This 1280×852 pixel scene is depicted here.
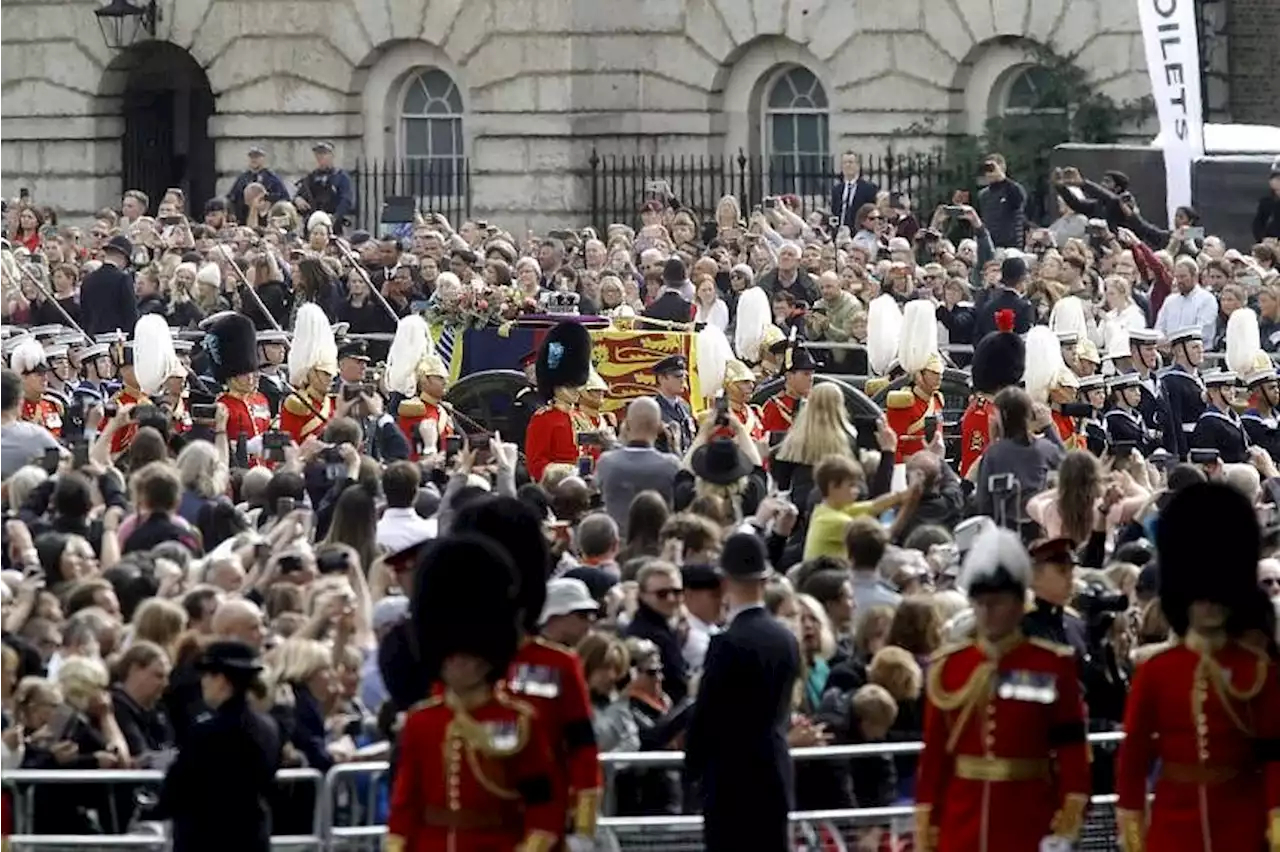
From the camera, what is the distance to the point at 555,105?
36219mm

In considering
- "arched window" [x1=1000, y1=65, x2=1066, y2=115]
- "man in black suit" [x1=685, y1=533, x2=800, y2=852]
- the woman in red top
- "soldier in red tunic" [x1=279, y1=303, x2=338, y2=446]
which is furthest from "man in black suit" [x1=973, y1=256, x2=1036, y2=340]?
"man in black suit" [x1=685, y1=533, x2=800, y2=852]

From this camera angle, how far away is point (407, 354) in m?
23.5

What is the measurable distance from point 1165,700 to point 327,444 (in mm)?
8194

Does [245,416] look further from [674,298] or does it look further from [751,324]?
[674,298]

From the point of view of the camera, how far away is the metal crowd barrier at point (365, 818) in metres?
11.8

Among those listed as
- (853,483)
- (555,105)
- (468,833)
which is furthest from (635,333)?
(468,833)

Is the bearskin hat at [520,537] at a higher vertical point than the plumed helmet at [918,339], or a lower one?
lower

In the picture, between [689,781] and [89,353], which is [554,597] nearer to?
[689,781]

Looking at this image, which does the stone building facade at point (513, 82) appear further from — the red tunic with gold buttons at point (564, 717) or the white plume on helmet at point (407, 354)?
the red tunic with gold buttons at point (564, 717)

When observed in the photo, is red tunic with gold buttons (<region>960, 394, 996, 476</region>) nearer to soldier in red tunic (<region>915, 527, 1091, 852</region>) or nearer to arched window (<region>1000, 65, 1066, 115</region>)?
soldier in red tunic (<region>915, 527, 1091, 852</region>)

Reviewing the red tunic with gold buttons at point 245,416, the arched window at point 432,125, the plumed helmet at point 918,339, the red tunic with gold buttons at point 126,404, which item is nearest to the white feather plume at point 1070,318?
the plumed helmet at point 918,339

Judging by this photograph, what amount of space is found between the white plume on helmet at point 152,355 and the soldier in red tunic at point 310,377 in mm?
528

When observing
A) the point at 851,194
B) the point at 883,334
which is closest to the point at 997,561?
the point at 883,334

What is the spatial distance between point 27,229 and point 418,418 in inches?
465
